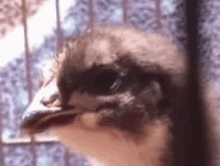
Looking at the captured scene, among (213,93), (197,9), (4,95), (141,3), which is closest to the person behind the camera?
(197,9)

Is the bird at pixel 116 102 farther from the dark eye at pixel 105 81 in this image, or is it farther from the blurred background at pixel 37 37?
the blurred background at pixel 37 37

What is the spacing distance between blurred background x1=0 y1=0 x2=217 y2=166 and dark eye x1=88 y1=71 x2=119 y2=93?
65 cm

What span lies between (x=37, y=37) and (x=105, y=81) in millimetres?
908

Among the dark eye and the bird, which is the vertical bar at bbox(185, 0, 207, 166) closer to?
the bird

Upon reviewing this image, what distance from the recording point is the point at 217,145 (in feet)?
2.76

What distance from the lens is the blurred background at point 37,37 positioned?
1560 mm

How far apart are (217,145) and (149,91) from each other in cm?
23

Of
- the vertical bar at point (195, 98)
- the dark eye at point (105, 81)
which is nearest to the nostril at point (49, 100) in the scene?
the dark eye at point (105, 81)

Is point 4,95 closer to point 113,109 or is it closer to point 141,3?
point 141,3

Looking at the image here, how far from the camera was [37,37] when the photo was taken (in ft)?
5.40

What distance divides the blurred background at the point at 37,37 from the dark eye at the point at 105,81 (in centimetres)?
65

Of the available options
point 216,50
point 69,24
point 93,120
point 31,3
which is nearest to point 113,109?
point 93,120

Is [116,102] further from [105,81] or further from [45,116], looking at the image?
[45,116]

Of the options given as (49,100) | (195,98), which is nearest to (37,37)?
(49,100)
